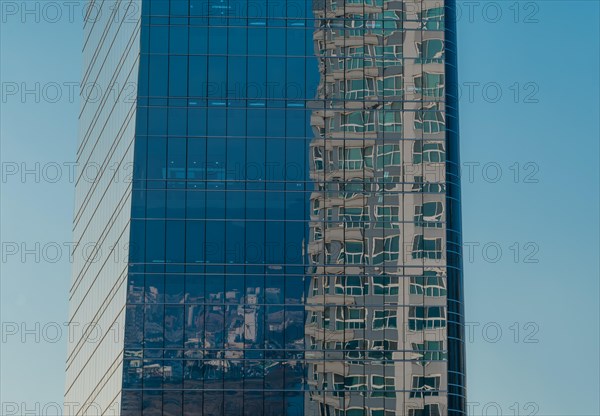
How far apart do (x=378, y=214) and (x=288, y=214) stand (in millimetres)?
6319

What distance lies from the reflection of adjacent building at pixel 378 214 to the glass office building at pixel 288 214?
109mm

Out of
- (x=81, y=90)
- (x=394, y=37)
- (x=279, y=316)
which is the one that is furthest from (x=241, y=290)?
(x=81, y=90)

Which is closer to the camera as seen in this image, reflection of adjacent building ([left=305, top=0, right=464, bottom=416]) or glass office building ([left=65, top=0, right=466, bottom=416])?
glass office building ([left=65, top=0, right=466, bottom=416])

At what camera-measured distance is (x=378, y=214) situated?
109562 mm

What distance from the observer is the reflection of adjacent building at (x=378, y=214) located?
106250 millimetres

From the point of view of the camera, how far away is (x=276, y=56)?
11075 cm

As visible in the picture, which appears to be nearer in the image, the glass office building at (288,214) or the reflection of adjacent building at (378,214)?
the glass office building at (288,214)

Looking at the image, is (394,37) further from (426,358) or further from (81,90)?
(81,90)

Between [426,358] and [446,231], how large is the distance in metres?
9.31

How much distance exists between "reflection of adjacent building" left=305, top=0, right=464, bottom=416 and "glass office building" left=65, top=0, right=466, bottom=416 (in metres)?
0.11

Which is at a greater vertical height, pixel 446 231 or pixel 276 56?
pixel 276 56

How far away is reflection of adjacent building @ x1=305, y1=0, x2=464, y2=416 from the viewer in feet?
349

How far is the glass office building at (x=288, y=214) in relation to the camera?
10588 cm

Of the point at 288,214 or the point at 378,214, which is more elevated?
the point at 378,214
